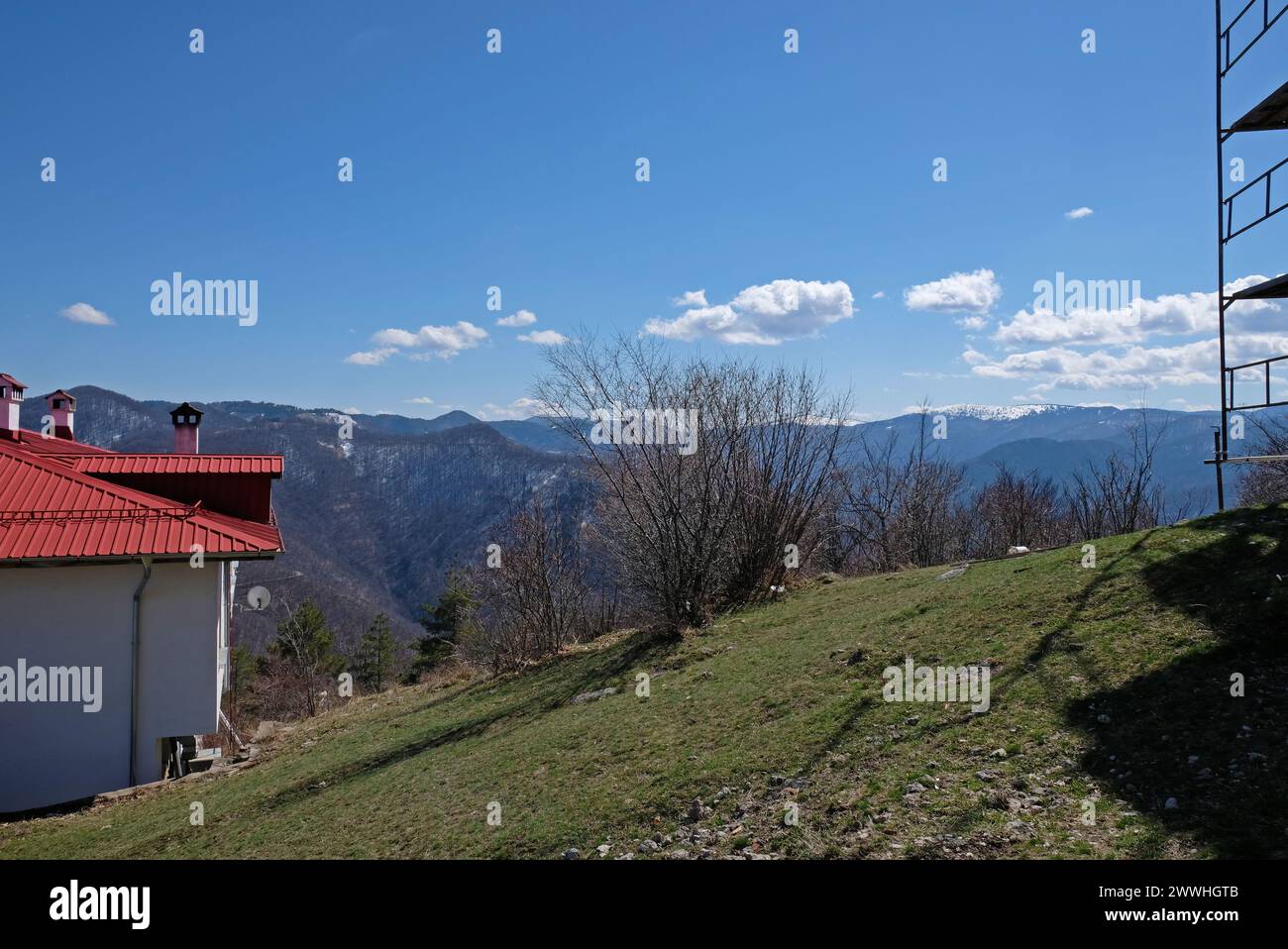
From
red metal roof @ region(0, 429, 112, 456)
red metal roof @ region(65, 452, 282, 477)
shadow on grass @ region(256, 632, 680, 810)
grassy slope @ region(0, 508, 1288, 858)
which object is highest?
red metal roof @ region(0, 429, 112, 456)

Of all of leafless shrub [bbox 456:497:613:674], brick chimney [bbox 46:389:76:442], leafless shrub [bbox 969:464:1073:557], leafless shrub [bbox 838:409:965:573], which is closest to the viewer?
leafless shrub [bbox 456:497:613:674]

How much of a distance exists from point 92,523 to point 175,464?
3.37 meters

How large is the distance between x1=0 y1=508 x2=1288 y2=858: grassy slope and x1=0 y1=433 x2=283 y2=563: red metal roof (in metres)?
4.13

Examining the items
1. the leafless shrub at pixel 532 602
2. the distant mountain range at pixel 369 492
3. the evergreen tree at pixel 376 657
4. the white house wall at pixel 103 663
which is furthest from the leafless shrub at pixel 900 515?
the distant mountain range at pixel 369 492

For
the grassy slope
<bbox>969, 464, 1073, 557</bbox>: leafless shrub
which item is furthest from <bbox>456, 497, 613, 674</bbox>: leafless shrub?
<bbox>969, 464, 1073, 557</bbox>: leafless shrub

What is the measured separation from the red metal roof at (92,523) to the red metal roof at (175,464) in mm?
1051

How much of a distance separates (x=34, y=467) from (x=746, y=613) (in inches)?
568

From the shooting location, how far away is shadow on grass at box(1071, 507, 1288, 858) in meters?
4.95

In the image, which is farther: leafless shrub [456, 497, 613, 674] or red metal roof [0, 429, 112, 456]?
leafless shrub [456, 497, 613, 674]

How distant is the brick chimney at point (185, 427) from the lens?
2060cm

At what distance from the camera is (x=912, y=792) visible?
243 inches

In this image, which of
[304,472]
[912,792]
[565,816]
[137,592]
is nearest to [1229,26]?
[912,792]

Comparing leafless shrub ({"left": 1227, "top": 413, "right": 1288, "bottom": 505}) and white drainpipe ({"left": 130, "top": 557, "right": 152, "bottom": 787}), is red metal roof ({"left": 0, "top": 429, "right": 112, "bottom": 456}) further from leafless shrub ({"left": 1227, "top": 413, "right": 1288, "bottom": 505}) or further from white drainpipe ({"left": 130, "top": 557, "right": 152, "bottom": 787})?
leafless shrub ({"left": 1227, "top": 413, "right": 1288, "bottom": 505})
